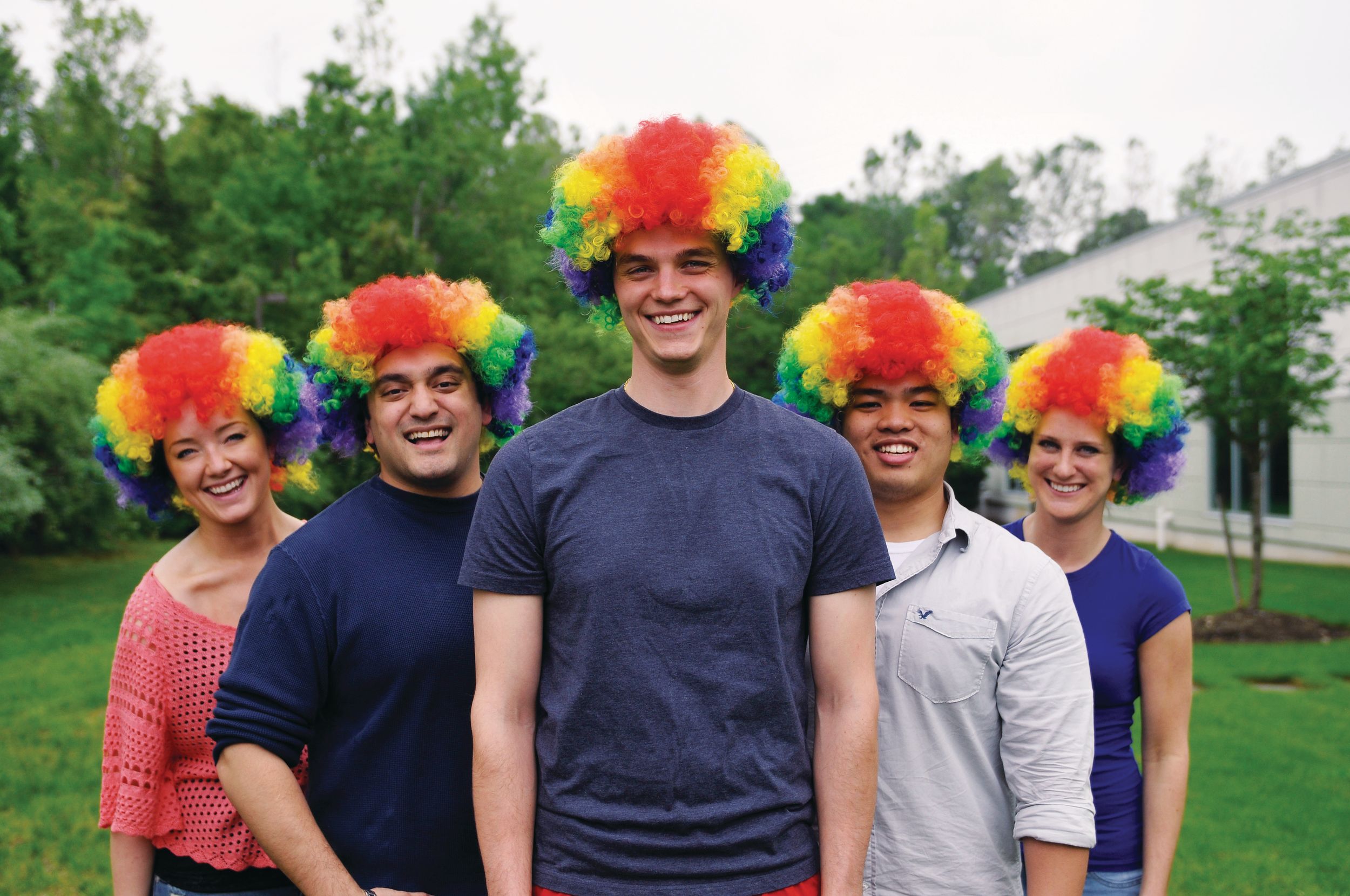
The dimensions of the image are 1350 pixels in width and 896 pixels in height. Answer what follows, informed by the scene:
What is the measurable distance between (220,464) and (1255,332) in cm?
1255

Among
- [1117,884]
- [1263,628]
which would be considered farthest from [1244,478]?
[1117,884]

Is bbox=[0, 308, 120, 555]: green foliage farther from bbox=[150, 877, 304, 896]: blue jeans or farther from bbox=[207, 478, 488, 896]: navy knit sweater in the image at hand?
bbox=[207, 478, 488, 896]: navy knit sweater

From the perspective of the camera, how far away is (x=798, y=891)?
214cm

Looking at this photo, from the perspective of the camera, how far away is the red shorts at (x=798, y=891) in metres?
2.11

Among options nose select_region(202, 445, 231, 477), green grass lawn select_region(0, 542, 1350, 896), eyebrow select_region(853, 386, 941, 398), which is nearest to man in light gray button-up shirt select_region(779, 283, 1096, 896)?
eyebrow select_region(853, 386, 941, 398)

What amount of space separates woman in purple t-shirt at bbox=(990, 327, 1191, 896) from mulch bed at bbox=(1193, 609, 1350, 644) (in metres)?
9.26

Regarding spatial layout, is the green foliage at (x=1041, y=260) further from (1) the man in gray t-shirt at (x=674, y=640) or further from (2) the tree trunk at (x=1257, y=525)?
(1) the man in gray t-shirt at (x=674, y=640)

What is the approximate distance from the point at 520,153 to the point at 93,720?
12.5m

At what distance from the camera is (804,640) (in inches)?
91.4

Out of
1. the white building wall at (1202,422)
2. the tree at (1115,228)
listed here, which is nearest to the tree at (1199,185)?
the tree at (1115,228)

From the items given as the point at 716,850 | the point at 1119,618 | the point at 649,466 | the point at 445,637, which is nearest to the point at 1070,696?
the point at 1119,618

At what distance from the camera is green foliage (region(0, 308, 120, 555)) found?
49.0 feet

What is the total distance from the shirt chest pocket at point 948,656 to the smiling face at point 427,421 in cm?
134

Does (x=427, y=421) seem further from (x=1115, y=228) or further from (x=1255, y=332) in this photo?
(x=1115, y=228)
